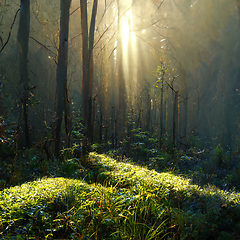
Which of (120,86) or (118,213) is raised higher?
(120,86)

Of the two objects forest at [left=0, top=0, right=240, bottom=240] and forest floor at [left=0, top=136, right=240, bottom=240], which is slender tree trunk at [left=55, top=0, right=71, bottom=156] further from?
forest floor at [left=0, top=136, right=240, bottom=240]

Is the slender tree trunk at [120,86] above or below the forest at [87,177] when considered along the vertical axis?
above

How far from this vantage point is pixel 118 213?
3.38 meters

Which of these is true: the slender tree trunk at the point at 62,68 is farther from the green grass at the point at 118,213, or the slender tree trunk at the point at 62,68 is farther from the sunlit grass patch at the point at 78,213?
the sunlit grass patch at the point at 78,213

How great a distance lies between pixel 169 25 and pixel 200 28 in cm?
334

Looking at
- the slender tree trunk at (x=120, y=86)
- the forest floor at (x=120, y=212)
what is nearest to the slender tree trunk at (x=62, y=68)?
the forest floor at (x=120, y=212)

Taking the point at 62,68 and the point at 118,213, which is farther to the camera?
the point at 62,68

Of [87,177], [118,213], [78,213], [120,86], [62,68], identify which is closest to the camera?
[78,213]

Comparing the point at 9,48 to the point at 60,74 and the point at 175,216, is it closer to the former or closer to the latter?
the point at 60,74

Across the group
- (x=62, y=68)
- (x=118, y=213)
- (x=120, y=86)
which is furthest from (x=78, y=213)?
(x=120, y=86)

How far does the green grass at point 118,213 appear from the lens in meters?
2.93

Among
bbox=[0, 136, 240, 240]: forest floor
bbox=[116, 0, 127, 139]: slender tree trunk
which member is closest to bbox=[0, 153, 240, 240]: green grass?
bbox=[0, 136, 240, 240]: forest floor

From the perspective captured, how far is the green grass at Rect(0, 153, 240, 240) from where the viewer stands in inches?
115

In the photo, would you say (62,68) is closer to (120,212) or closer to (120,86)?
(120,212)
